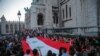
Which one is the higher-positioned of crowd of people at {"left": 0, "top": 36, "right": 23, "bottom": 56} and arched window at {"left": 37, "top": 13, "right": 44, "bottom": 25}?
arched window at {"left": 37, "top": 13, "right": 44, "bottom": 25}

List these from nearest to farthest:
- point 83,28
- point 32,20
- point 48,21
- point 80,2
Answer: point 83,28 < point 80,2 < point 48,21 < point 32,20

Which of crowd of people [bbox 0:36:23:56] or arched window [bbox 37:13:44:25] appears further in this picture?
arched window [bbox 37:13:44:25]

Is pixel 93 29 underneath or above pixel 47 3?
underneath

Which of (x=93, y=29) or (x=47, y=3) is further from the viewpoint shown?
(x=47, y=3)

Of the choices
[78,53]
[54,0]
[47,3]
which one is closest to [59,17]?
[54,0]

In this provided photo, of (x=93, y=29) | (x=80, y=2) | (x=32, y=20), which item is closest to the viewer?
(x=93, y=29)

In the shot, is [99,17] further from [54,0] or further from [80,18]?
[54,0]

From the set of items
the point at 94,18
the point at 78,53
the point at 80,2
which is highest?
the point at 80,2

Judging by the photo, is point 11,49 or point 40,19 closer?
point 11,49

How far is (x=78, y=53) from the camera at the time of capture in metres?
10.3

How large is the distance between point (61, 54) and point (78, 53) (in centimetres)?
95

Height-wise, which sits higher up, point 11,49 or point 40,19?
point 40,19

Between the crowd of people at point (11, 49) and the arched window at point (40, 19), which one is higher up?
the arched window at point (40, 19)

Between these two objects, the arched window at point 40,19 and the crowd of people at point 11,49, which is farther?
the arched window at point 40,19
